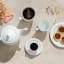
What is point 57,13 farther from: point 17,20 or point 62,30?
point 17,20

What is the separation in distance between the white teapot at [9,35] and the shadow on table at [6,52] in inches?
3.0

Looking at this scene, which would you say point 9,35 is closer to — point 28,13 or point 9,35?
point 9,35

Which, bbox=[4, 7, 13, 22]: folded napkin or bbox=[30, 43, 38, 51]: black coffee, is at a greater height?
bbox=[4, 7, 13, 22]: folded napkin

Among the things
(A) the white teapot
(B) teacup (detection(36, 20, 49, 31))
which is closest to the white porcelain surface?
(B) teacup (detection(36, 20, 49, 31))

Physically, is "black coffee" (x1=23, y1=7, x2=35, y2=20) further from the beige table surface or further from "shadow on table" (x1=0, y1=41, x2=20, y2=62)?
"shadow on table" (x1=0, y1=41, x2=20, y2=62)

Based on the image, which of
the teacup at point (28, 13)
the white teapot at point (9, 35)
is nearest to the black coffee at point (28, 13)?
the teacup at point (28, 13)

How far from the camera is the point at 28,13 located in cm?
123

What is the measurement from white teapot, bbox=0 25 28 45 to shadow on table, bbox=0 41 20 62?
0.08 m

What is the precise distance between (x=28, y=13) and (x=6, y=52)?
224mm

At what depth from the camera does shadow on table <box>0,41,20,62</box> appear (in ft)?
3.97

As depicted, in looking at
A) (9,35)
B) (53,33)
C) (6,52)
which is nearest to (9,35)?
(9,35)

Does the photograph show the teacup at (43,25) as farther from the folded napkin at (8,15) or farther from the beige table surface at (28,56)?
the folded napkin at (8,15)

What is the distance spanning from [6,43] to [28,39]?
0.13 metres

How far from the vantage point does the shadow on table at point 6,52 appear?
1211mm
